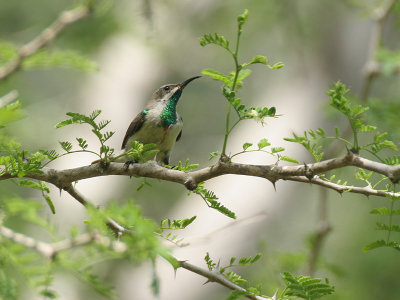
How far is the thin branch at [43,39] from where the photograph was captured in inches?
173

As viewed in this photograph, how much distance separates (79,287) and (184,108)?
22.1 feet

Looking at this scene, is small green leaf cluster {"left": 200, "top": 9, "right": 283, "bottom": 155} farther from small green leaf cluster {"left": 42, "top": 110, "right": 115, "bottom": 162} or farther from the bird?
the bird

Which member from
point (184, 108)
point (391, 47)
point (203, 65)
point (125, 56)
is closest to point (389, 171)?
point (391, 47)

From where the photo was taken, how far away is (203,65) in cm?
1264

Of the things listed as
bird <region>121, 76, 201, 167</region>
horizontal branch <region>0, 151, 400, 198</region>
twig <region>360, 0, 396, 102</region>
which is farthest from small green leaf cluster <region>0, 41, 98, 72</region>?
twig <region>360, 0, 396, 102</region>

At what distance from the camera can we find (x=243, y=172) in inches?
106

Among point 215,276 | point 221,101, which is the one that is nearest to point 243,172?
point 215,276

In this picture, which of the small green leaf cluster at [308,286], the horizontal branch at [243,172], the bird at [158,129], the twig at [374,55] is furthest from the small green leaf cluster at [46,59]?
the twig at [374,55]

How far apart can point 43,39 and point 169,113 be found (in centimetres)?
168

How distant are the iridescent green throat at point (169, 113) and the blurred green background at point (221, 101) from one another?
0.82 m

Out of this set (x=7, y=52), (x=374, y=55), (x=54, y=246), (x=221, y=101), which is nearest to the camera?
(x=54, y=246)

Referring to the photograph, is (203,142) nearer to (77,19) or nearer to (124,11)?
(124,11)

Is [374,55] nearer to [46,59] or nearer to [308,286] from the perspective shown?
[46,59]

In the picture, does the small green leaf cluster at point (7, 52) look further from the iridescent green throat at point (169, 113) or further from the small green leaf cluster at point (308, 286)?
the small green leaf cluster at point (308, 286)
